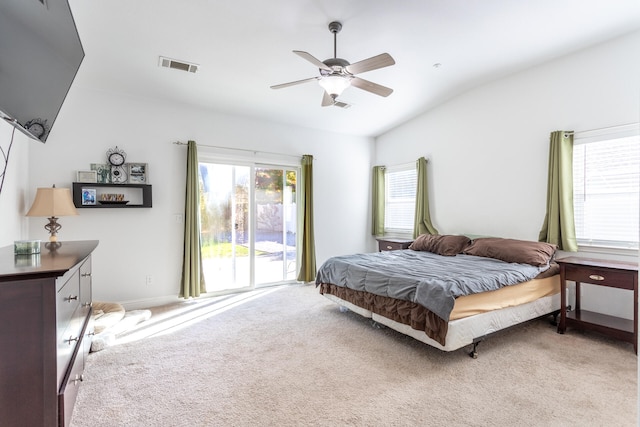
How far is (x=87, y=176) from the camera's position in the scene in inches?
145

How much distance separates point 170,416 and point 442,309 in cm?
199

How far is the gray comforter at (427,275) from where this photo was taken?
253 cm

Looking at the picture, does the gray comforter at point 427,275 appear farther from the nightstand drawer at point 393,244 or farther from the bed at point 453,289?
the nightstand drawer at point 393,244

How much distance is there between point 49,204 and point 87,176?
0.97 meters

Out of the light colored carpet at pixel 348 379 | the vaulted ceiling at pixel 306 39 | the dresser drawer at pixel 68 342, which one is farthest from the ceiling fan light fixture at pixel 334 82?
the dresser drawer at pixel 68 342

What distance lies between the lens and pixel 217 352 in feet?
9.13

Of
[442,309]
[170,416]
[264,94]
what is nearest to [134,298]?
[170,416]

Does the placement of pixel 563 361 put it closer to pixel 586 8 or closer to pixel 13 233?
pixel 586 8

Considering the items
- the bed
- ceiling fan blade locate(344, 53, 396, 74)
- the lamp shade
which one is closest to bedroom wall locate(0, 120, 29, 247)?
the lamp shade

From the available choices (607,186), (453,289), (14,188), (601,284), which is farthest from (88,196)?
(607,186)

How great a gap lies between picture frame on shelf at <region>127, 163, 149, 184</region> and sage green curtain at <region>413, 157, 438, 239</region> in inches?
160

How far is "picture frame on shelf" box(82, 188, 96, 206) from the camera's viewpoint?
364 centimetres

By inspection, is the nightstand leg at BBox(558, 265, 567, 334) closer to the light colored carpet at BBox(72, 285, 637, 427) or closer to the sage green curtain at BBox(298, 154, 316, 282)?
the light colored carpet at BBox(72, 285, 637, 427)

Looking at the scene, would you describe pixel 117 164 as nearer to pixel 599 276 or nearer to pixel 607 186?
pixel 599 276
